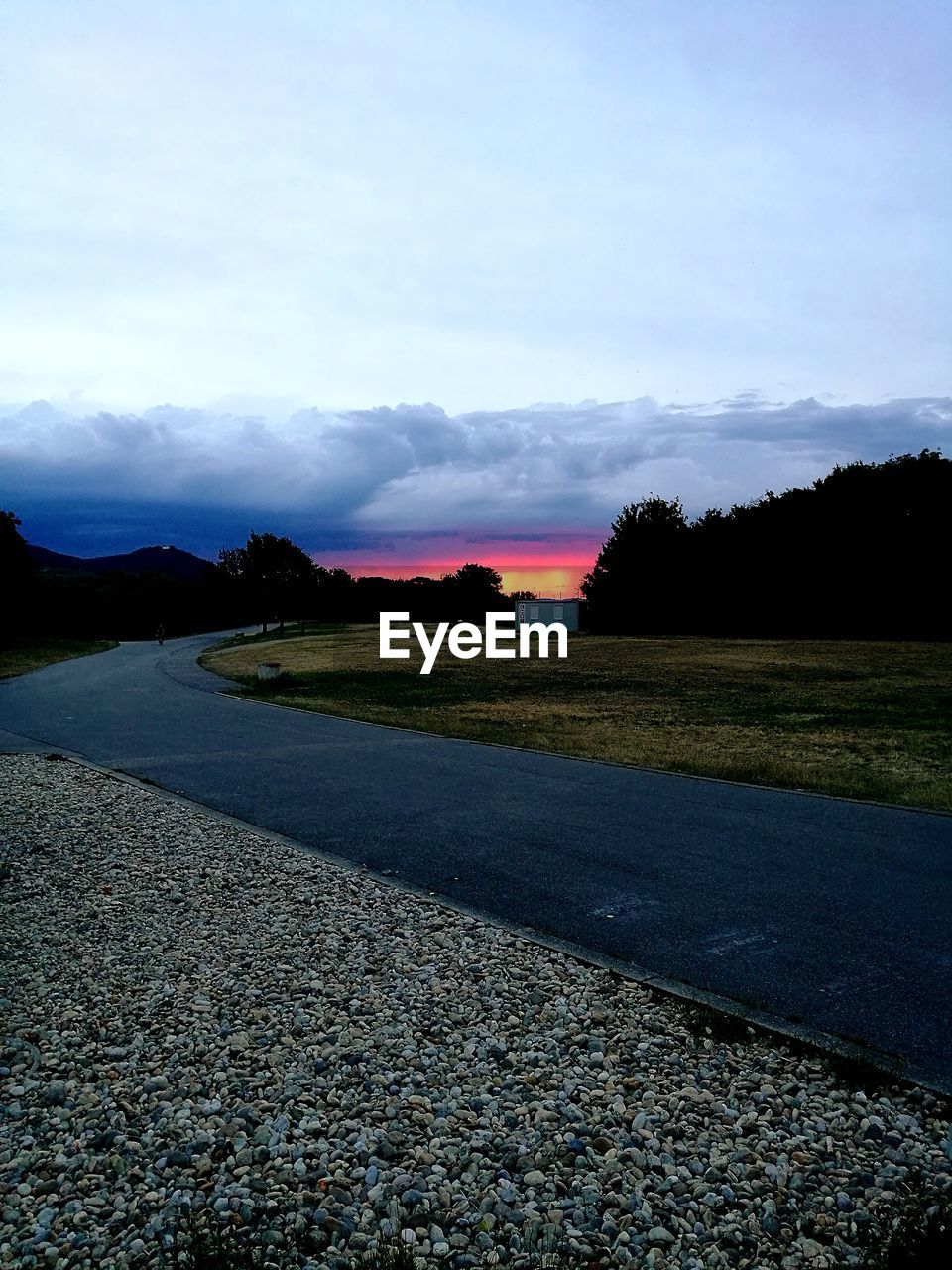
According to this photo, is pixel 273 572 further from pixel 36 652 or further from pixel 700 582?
pixel 700 582

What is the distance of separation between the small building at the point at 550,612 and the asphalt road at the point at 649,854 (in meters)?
47.5

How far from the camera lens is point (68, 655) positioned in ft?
138

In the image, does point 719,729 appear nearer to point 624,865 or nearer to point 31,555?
point 624,865

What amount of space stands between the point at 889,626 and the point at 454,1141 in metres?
54.1

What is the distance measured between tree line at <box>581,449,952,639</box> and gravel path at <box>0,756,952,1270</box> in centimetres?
4937

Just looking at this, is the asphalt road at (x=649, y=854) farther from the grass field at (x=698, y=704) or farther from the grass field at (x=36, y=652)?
the grass field at (x=36, y=652)

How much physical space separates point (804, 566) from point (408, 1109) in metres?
56.8

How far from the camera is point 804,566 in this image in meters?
56.0

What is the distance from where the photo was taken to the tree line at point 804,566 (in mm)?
51562

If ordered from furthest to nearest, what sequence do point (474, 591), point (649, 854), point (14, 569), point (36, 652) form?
1. point (474, 591)
2. point (14, 569)
3. point (36, 652)
4. point (649, 854)

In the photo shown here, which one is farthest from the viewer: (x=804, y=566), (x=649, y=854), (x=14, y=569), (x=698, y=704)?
(x=804, y=566)

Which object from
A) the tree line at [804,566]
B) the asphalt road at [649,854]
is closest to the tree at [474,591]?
the tree line at [804,566]

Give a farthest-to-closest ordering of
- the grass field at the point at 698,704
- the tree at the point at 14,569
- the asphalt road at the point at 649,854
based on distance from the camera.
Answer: the tree at the point at 14,569 < the grass field at the point at 698,704 < the asphalt road at the point at 649,854

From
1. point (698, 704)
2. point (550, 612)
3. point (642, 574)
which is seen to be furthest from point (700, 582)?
point (698, 704)
